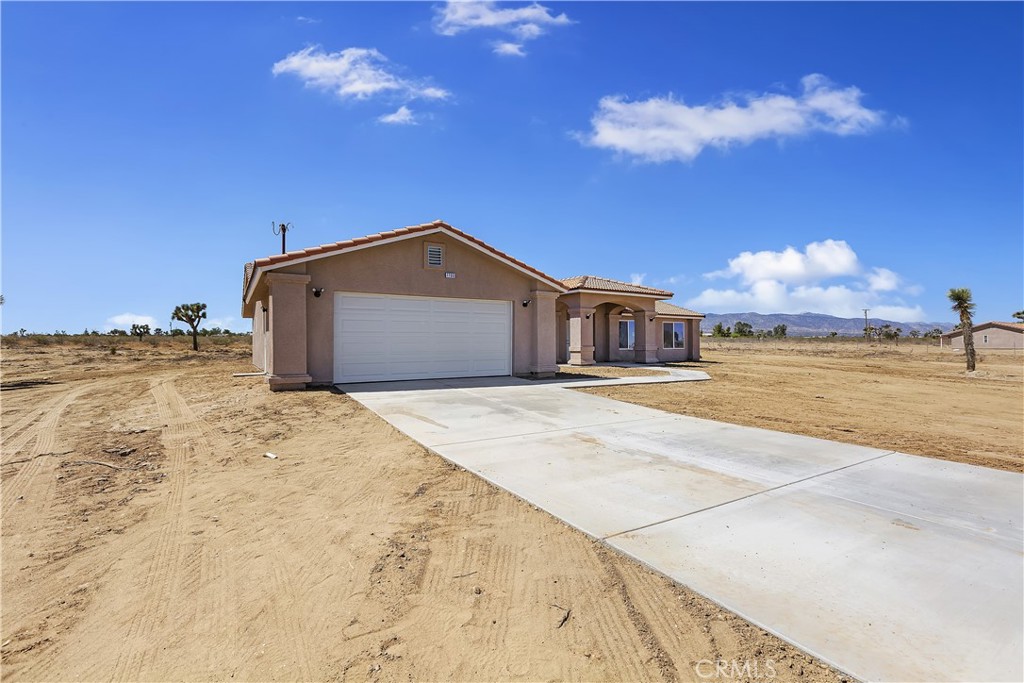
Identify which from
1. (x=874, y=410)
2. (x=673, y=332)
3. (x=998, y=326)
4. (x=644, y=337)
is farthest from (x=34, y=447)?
(x=998, y=326)

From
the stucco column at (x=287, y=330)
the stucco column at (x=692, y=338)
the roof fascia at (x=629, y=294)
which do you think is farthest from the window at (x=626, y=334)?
the stucco column at (x=287, y=330)

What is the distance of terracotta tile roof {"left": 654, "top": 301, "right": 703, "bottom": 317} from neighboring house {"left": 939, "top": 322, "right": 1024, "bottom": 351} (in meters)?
49.2

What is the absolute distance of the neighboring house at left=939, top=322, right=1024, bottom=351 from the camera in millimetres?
58188

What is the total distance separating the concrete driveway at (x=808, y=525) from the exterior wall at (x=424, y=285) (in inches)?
243

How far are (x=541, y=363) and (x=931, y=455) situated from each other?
10568 millimetres

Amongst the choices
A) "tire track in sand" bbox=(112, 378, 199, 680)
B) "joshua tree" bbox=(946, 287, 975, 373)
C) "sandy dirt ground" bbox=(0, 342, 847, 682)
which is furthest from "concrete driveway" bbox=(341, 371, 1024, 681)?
"joshua tree" bbox=(946, 287, 975, 373)

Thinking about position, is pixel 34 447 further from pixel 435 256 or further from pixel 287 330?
pixel 435 256

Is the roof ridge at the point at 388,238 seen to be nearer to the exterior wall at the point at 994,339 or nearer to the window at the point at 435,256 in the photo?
the window at the point at 435,256

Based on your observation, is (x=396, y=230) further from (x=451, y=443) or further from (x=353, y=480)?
(x=353, y=480)

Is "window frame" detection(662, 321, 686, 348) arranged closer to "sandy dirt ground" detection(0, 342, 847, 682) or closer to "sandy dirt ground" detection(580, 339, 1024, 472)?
"sandy dirt ground" detection(580, 339, 1024, 472)

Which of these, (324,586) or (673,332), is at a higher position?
(673,332)

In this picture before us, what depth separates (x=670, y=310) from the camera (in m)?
28.1

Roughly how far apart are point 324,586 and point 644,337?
24.1 m

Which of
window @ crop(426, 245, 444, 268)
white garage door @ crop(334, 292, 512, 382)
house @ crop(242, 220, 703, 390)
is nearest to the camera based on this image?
house @ crop(242, 220, 703, 390)
